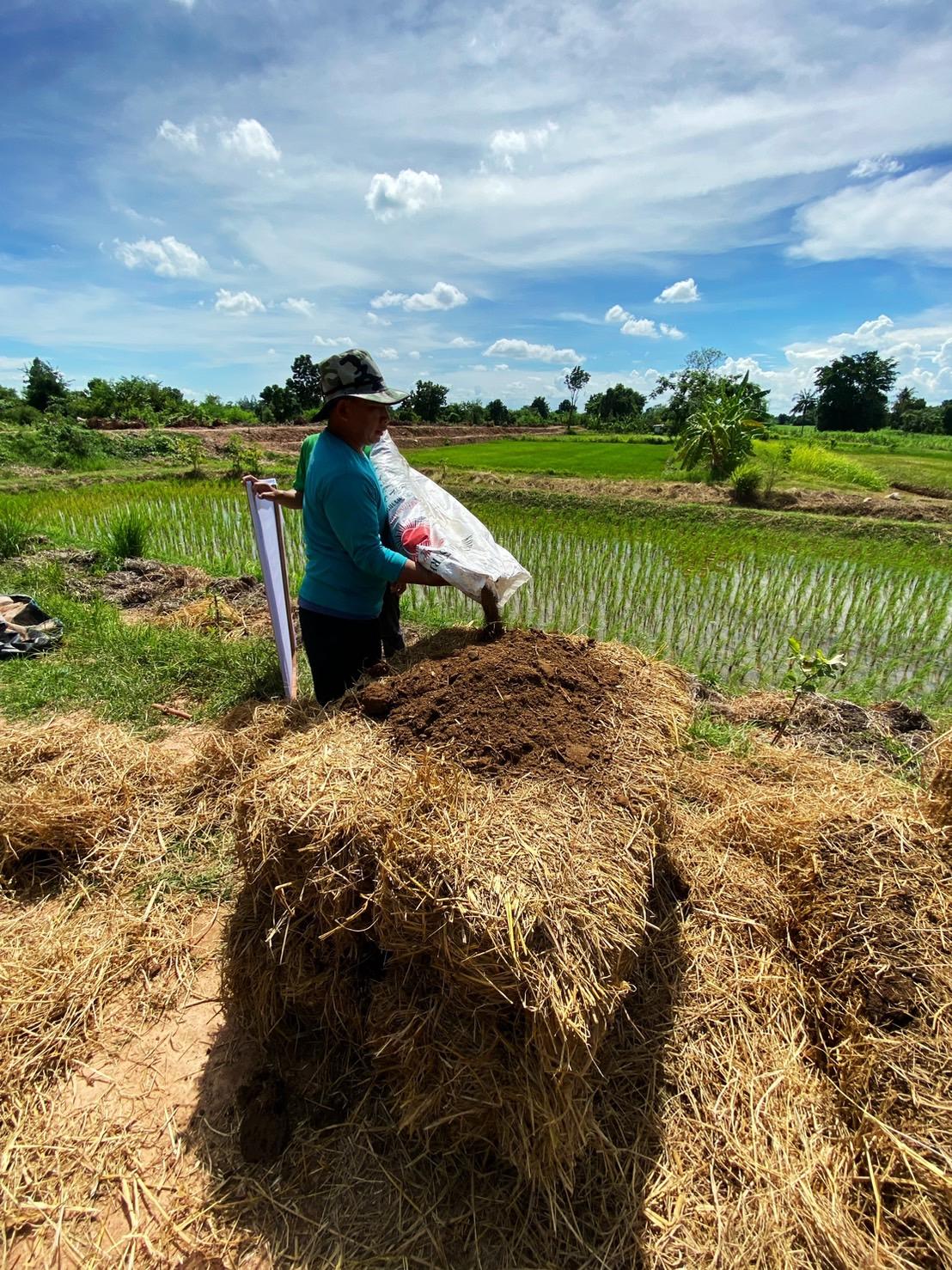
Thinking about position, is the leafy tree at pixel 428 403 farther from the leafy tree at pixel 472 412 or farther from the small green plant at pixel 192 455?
the small green plant at pixel 192 455

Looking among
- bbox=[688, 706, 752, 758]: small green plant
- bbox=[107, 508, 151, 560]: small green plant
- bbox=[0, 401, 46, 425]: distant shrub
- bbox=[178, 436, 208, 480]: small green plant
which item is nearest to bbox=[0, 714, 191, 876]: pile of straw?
bbox=[688, 706, 752, 758]: small green plant

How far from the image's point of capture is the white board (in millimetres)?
3395

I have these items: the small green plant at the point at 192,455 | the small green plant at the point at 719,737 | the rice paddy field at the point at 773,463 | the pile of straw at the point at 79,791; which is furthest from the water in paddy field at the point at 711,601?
the small green plant at the point at 192,455

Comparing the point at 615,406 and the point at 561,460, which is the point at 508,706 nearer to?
the point at 561,460

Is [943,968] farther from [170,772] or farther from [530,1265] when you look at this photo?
[170,772]

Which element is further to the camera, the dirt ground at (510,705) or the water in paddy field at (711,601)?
the water in paddy field at (711,601)

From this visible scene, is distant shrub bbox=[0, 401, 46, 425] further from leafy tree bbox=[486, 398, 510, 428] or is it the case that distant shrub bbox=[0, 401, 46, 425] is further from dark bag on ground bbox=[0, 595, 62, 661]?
leafy tree bbox=[486, 398, 510, 428]

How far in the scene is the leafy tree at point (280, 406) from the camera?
34125mm

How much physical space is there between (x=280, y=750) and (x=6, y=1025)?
141cm

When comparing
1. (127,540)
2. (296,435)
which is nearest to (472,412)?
(296,435)

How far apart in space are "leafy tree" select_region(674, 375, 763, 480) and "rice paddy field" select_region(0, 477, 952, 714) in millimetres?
5017

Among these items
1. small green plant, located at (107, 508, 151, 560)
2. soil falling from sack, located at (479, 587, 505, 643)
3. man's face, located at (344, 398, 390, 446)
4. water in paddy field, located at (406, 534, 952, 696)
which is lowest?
water in paddy field, located at (406, 534, 952, 696)

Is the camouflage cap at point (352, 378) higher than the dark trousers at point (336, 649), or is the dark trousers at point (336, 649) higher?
the camouflage cap at point (352, 378)

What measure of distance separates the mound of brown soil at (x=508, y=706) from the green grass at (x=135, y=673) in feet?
8.44
